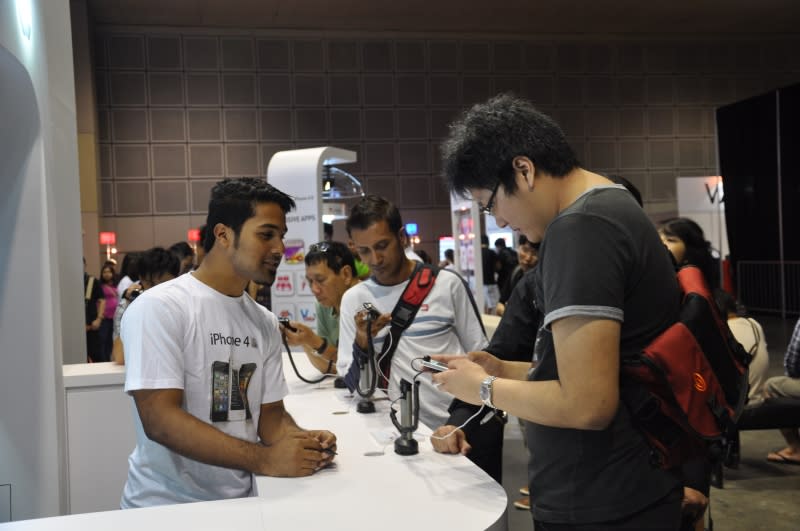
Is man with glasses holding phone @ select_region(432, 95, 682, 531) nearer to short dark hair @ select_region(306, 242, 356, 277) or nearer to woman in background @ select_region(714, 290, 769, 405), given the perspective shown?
short dark hair @ select_region(306, 242, 356, 277)

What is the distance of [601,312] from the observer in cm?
108

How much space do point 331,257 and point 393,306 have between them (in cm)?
69

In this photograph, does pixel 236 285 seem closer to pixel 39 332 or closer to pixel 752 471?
pixel 39 332

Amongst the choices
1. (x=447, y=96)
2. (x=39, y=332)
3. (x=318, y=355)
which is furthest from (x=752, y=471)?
(x=447, y=96)

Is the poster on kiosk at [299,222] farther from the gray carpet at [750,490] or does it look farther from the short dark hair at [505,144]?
the short dark hair at [505,144]

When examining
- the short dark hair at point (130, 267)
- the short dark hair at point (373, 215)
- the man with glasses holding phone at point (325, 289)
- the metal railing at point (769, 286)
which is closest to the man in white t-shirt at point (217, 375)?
the short dark hair at point (373, 215)

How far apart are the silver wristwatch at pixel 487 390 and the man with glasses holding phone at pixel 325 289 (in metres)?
1.72

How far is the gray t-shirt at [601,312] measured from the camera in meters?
1.10

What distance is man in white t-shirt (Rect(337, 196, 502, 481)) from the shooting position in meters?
2.45

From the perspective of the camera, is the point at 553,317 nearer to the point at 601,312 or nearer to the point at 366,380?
the point at 601,312

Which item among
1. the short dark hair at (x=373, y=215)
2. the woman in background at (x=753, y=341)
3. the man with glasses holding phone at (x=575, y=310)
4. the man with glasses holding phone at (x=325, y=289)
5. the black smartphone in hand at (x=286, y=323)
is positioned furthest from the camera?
the woman in background at (x=753, y=341)

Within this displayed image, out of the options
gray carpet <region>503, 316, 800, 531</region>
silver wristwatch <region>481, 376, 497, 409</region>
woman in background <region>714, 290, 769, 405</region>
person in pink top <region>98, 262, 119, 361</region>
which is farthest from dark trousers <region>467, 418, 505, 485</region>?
person in pink top <region>98, 262, 119, 361</region>

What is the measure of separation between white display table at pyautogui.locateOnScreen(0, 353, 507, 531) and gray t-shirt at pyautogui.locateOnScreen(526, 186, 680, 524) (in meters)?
0.18

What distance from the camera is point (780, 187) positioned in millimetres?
11672
